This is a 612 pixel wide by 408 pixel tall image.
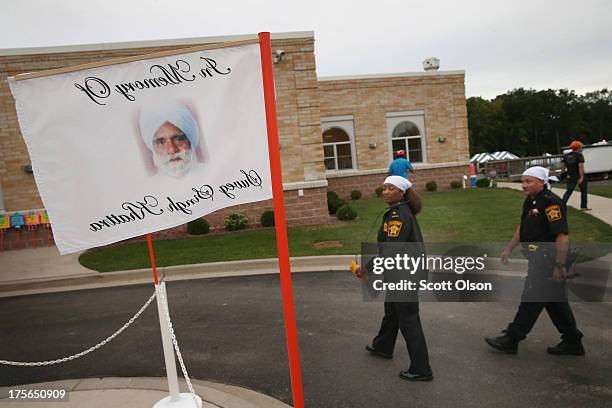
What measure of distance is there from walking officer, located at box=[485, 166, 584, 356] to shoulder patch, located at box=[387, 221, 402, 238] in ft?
4.68

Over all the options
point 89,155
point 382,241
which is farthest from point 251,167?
point 382,241

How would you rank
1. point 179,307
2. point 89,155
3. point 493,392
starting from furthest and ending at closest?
point 179,307 < point 493,392 < point 89,155

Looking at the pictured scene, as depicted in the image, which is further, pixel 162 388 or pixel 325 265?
pixel 325 265

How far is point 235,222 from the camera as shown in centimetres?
1394

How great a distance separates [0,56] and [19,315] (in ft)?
30.0

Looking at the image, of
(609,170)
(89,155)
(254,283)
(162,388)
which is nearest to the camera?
(89,155)

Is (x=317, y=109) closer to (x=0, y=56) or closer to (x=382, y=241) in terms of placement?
(x=0, y=56)

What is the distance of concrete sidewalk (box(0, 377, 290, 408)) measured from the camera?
404 cm

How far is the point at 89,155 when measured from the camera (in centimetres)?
299

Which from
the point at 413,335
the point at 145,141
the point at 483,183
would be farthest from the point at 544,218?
the point at 483,183

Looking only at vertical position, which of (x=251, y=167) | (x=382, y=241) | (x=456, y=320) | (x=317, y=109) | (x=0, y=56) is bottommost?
(x=456, y=320)

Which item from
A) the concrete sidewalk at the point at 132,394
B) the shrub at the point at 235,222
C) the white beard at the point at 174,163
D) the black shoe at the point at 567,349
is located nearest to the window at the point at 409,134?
the shrub at the point at 235,222

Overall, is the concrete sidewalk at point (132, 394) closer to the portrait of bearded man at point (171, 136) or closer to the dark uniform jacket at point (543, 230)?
the portrait of bearded man at point (171, 136)

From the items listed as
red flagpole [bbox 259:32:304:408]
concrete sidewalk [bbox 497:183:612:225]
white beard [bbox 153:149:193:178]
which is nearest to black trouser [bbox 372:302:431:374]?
red flagpole [bbox 259:32:304:408]
